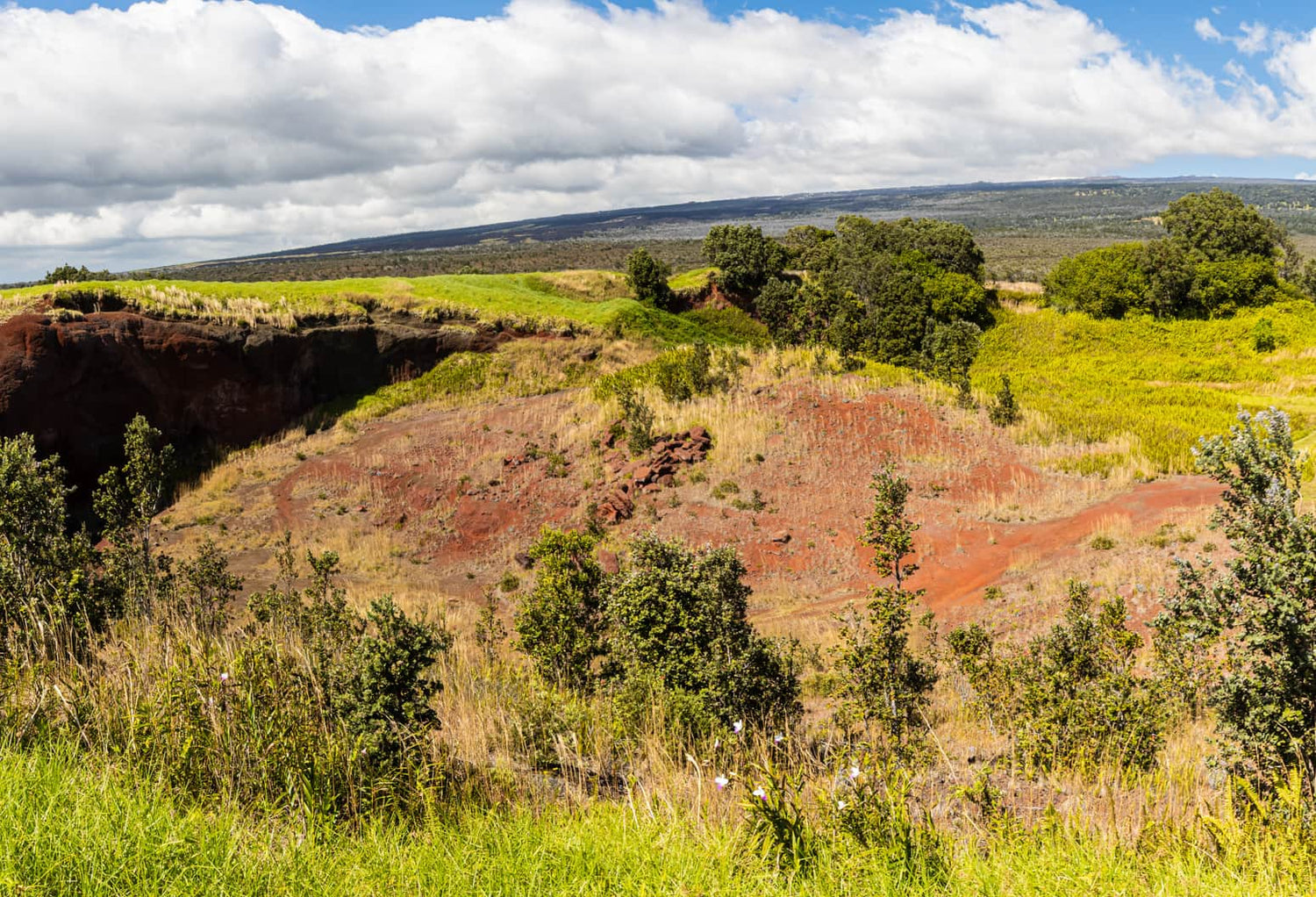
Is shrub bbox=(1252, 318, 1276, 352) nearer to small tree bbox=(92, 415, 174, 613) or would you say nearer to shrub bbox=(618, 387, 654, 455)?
shrub bbox=(618, 387, 654, 455)

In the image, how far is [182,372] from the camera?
21.3m

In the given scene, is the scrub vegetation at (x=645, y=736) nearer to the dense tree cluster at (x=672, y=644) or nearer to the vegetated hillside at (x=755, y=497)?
the dense tree cluster at (x=672, y=644)

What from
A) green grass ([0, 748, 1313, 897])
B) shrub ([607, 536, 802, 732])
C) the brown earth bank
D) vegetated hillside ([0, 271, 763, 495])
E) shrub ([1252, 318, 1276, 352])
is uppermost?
vegetated hillside ([0, 271, 763, 495])

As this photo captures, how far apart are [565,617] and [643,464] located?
10547mm

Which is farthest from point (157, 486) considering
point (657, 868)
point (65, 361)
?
point (65, 361)

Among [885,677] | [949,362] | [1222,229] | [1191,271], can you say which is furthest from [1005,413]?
[1222,229]

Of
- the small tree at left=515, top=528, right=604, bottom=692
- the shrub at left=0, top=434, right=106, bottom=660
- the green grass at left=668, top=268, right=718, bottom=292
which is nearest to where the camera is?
the shrub at left=0, top=434, right=106, bottom=660

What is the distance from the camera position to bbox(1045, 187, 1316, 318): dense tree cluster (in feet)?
110

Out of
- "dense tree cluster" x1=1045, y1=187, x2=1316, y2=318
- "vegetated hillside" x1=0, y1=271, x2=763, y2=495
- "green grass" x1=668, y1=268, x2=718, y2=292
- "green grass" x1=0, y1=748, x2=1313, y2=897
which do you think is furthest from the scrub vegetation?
"dense tree cluster" x1=1045, y1=187, x2=1316, y2=318

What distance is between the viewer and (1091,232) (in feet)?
376

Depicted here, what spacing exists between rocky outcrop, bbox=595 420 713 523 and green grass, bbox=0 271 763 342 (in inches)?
493

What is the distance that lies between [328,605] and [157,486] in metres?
3.10

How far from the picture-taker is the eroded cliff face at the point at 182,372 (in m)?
18.0

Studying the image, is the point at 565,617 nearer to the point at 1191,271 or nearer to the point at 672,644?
the point at 672,644
